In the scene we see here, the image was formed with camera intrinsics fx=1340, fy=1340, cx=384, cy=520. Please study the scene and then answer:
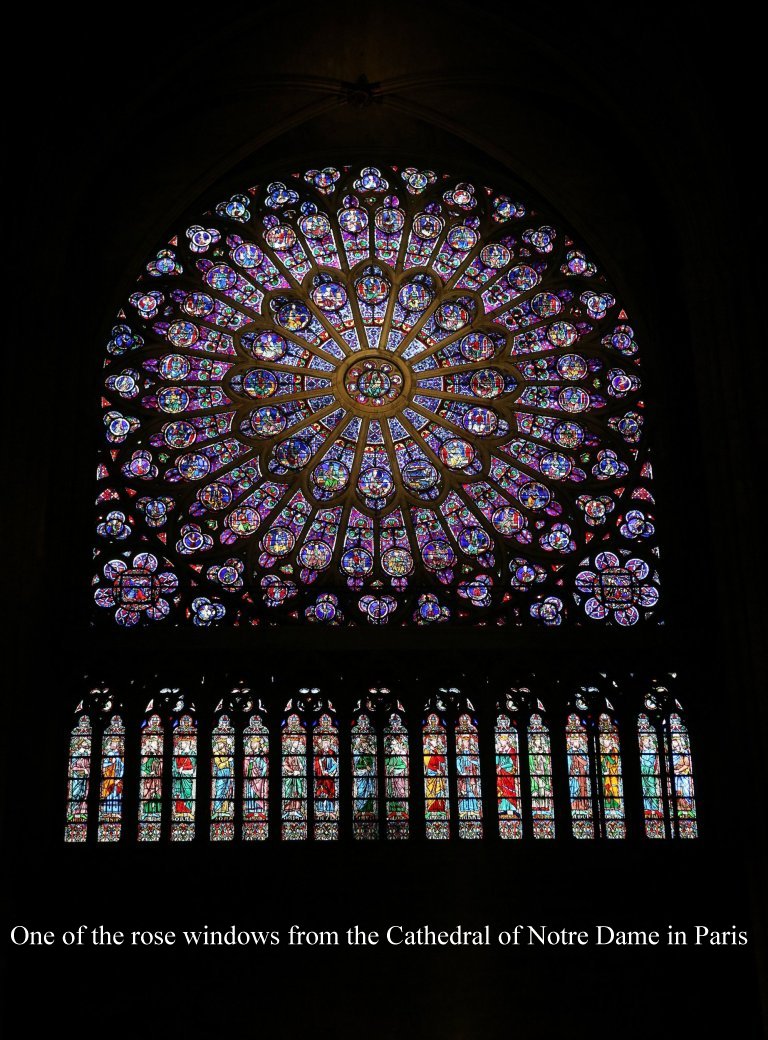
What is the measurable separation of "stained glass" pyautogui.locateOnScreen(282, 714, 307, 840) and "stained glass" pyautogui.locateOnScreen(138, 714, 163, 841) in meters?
1.06

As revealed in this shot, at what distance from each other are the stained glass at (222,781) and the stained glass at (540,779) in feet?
8.44

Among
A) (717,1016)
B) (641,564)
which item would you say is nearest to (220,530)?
(641,564)

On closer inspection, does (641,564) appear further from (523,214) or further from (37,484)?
(37,484)

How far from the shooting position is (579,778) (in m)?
11.6

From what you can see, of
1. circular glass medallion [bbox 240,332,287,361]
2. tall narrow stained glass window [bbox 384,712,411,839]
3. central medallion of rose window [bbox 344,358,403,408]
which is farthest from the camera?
circular glass medallion [bbox 240,332,287,361]

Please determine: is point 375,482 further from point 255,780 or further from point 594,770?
point 594,770

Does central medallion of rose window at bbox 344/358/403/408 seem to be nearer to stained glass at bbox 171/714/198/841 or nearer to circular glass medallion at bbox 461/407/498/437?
circular glass medallion at bbox 461/407/498/437

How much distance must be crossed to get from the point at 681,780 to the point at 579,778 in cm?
87

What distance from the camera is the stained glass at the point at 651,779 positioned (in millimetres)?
11406

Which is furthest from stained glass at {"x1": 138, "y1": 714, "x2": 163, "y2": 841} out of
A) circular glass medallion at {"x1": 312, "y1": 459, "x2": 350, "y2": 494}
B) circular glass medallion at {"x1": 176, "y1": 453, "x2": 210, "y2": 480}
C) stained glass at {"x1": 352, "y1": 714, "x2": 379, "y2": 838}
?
circular glass medallion at {"x1": 312, "y1": 459, "x2": 350, "y2": 494}

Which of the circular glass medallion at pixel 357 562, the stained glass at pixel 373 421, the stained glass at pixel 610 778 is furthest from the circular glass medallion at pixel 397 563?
the stained glass at pixel 610 778

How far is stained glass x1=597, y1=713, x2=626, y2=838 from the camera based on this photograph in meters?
11.4

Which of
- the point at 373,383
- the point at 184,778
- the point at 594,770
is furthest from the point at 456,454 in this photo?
the point at 184,778

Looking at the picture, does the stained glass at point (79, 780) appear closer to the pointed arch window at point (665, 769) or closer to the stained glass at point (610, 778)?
the stained glass at point (610, 778)
